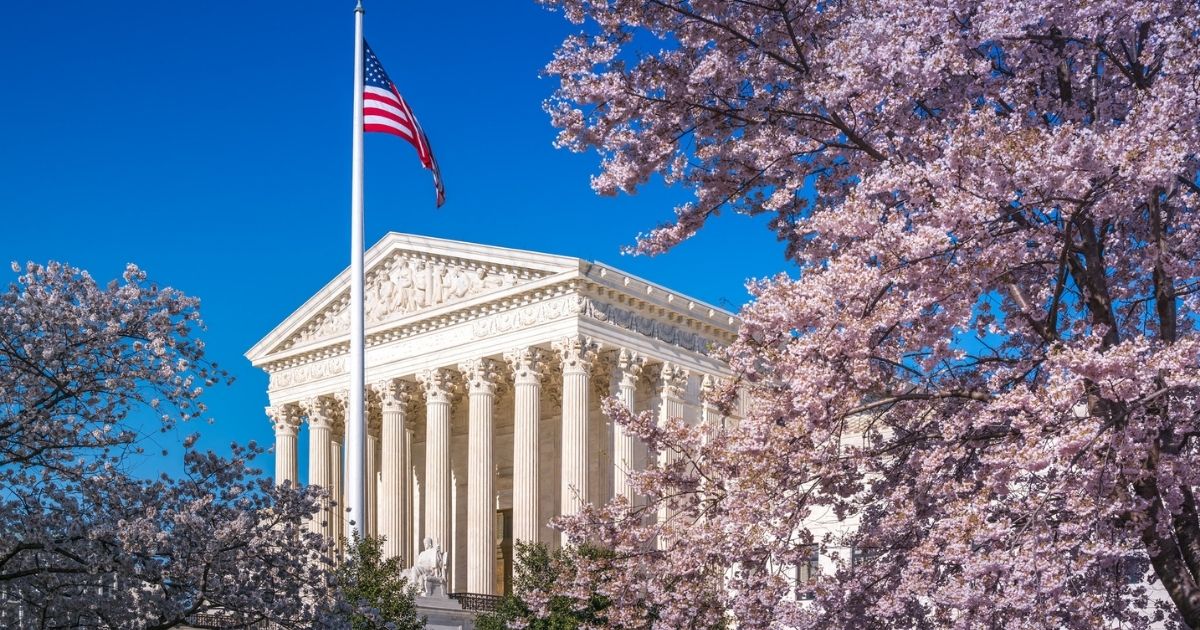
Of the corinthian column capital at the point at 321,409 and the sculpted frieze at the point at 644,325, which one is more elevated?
the sculpted frieze at the point at 644,325

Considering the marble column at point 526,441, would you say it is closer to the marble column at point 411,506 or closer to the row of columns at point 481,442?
the row of columns at point 481,442

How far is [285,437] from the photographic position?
52094 mm

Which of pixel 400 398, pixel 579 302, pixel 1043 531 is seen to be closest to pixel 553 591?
pixel 1043 531

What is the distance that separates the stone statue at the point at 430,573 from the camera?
3700cm

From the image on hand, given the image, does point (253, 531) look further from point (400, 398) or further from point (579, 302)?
point (400, 398)

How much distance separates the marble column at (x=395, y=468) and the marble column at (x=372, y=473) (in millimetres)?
1651

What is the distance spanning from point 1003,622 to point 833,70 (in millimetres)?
4485

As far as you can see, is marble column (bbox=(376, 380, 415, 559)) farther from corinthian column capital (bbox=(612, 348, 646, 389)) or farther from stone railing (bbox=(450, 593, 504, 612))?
corinthian column capital (bbox=(612, 348, 646, 389))

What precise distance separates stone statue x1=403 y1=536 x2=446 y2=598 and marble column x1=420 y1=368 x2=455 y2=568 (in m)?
5.41

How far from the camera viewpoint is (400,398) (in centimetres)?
4750

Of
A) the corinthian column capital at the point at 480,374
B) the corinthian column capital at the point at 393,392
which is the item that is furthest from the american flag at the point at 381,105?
the corinthian column capital at the point at 393,392

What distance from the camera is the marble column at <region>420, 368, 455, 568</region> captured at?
44.6 meters

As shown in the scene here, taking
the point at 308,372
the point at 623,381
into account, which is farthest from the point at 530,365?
the point at 308,372

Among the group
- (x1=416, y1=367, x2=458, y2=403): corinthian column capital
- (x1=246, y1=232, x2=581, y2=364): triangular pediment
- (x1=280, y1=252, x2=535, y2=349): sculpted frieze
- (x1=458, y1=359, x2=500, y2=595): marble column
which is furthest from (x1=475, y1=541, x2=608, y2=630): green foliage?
(x1=280, y1=252, x2=535, y2=349): sculpted frieze
